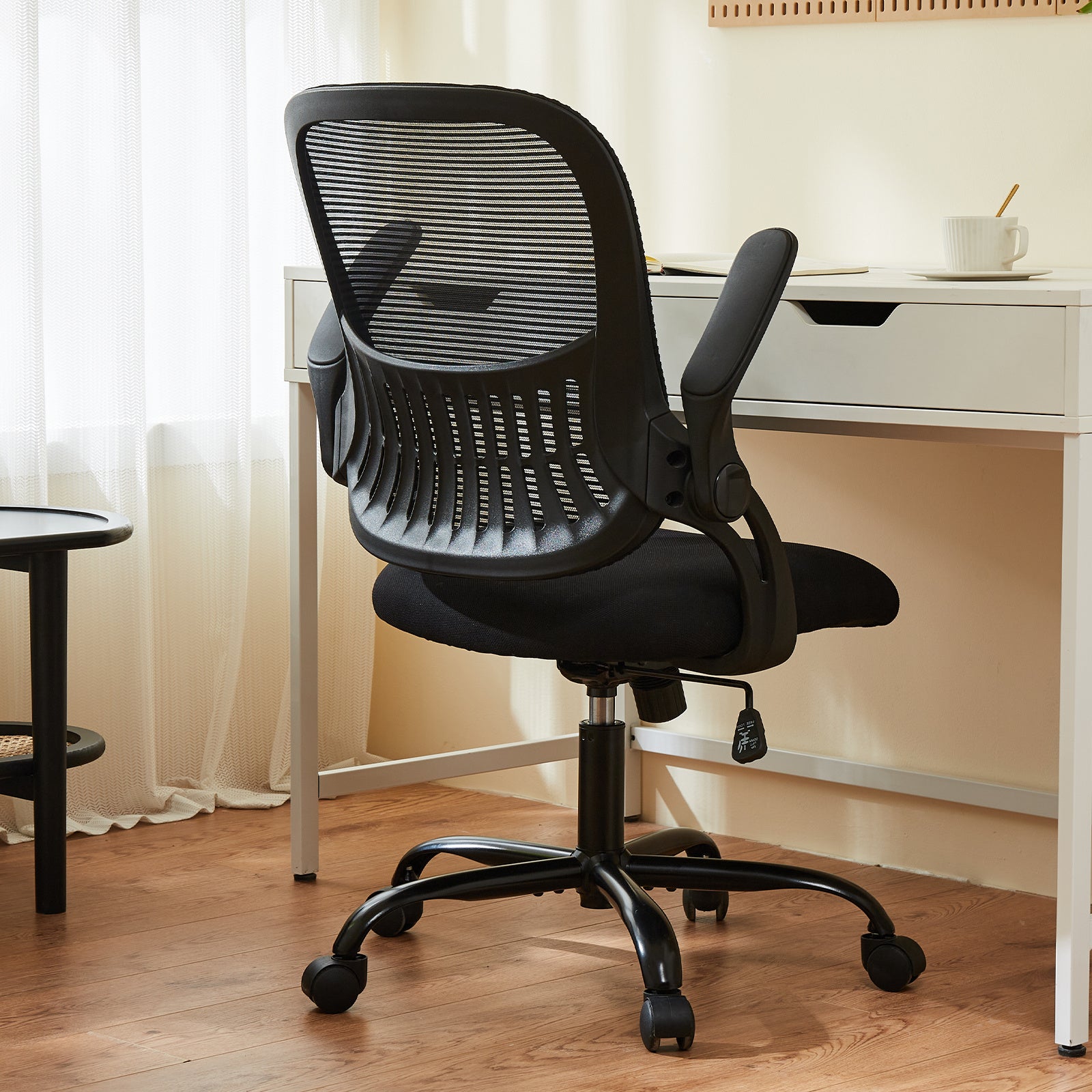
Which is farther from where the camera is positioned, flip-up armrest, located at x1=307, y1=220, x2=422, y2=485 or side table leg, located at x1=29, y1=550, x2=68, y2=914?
side table leg, located at x1=29, y1=550, x2=68, y2=914

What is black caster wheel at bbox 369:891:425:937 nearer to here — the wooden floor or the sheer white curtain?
the wooden floor

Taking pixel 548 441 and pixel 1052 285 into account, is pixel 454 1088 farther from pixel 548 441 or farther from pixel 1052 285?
pixel 1052 285

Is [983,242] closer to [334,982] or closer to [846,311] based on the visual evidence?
[846,311]

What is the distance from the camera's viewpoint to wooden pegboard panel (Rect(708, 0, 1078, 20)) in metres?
2.34

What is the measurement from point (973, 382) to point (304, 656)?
1051 millimetres

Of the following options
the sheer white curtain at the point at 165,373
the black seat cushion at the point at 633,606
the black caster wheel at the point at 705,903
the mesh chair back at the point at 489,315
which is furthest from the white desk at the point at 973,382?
the sheer white curtain at the point at 165,373

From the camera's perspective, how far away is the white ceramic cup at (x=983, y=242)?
2.02 meters

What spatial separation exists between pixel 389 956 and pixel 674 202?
1217 mm

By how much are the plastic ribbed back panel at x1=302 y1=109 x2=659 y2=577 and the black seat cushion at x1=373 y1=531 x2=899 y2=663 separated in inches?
2.5

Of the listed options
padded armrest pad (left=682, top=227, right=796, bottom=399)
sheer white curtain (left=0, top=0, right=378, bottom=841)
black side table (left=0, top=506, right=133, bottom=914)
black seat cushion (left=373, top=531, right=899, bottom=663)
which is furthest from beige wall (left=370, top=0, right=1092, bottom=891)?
black side table (left=0, top=506, right=133, bottom=914)

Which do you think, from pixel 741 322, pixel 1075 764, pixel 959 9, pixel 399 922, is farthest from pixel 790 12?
pixel 399 922

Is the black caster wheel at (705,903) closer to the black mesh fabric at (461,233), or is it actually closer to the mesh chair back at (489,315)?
the mesh chair back at (489,315)

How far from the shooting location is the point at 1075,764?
181 centimetres

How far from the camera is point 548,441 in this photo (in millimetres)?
1753
